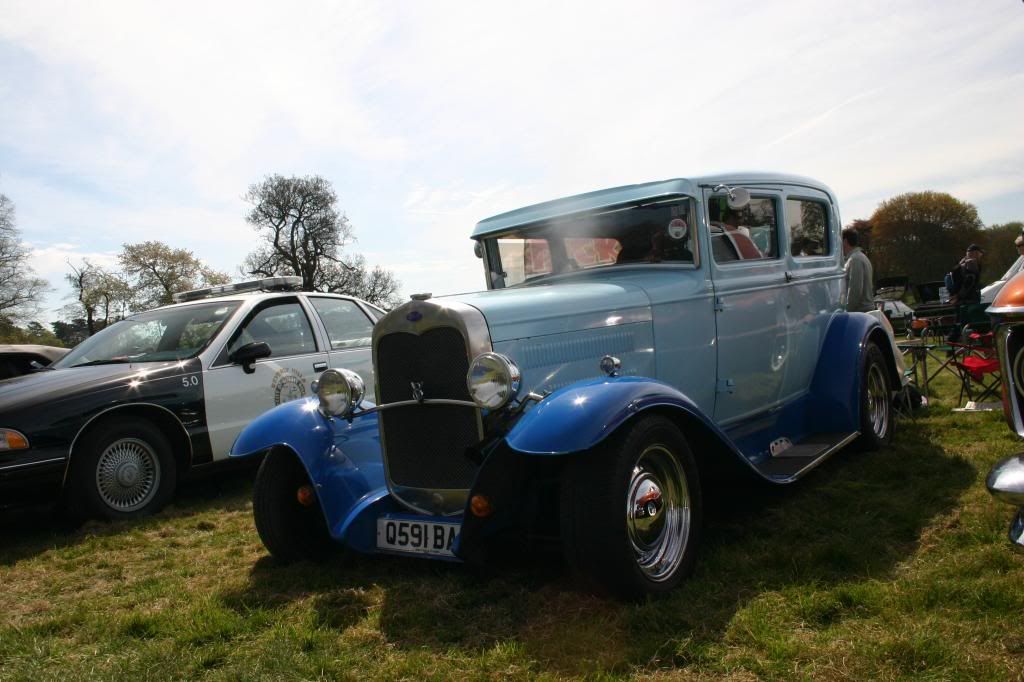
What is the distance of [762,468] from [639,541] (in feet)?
5.31

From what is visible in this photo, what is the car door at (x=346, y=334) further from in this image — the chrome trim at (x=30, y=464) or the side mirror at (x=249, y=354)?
the chrome trim at (x=30, y=464)

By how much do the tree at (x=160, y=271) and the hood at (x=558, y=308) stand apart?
117ft

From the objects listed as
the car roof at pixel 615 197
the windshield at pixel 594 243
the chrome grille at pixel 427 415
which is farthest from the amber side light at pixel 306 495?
the car roof at pixel 615 197

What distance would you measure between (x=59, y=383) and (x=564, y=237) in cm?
389

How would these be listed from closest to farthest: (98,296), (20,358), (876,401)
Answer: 1. (876,401)
2. (20,358)
3. (98,296)

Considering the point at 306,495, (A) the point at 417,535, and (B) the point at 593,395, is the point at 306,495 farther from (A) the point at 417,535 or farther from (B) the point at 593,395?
(B) the point at 593,395

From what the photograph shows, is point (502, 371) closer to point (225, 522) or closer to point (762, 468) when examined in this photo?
point (762, 468)

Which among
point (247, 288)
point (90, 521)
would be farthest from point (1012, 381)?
point (247, 288)

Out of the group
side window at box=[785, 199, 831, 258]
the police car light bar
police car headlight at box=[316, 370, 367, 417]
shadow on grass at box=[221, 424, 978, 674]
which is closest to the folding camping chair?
side window at box=[785, 199, 831, 258]

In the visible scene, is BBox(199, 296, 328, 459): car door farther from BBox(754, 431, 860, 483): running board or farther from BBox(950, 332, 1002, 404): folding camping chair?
BBox(950, 332, 1002, 404): folding camping chair

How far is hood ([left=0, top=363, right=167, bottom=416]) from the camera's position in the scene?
5312mm

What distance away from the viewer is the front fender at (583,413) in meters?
2.95

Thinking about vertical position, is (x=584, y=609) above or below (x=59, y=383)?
below

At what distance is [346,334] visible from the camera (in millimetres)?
7207
